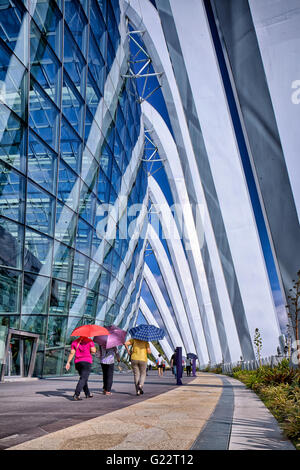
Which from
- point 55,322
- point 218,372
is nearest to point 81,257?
point 55,322

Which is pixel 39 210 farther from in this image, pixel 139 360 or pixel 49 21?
pixel 139 360

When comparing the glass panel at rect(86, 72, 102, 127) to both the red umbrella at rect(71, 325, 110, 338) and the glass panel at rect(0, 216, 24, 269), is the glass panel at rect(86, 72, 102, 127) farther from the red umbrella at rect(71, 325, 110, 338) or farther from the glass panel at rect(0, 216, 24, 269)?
the red umbrella at rect(71, 325, 110, 338)

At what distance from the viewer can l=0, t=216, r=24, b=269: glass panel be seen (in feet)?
46.9

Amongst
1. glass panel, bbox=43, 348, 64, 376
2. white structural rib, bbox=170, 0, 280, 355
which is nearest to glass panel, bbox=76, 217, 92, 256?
glass panel, bbox=43, 348, 64, 376

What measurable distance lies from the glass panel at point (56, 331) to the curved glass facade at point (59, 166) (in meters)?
0.04

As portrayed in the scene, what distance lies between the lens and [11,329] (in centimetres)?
1511

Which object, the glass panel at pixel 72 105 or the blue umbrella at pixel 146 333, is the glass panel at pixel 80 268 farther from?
the blue umbrella at pixel 146 333

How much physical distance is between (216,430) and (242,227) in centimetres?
1639

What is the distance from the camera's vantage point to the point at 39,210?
16859mm

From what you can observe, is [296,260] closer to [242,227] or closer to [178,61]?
[242,227]

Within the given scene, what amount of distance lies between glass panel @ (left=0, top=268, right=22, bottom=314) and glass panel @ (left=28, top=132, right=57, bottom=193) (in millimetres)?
3702

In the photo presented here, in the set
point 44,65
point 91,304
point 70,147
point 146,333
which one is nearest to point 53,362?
point 91,304

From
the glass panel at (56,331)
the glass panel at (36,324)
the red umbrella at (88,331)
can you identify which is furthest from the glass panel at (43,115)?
the red umbrella at (88,331)

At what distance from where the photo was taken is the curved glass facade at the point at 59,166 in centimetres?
1477
